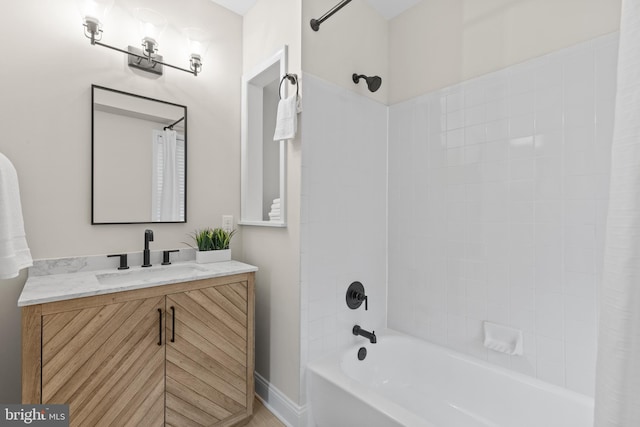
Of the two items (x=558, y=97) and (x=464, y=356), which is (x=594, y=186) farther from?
(x=464, y=356)

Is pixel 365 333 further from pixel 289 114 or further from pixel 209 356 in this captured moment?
pixel 289 114

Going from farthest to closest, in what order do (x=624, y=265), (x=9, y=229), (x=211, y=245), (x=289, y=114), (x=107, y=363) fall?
(x=211, y=245) < (x=289, y=114) < (x=107, y=363) < (x=9, y=229) < (x=624, y=265)

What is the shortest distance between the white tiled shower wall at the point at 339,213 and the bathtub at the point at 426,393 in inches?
6.6

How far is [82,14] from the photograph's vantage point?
159cm

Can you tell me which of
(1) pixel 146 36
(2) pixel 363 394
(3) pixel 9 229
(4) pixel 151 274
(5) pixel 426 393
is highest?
(1) pixel 146 36

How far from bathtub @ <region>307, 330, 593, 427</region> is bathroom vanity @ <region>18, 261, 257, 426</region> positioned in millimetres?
516

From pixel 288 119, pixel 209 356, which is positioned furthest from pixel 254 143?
pixel 209 356

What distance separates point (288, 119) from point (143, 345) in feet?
4.55

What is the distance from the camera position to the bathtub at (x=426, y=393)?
1419mm

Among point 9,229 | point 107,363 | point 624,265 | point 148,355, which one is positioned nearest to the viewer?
point 624,265

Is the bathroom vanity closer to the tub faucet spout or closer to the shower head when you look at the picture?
the tub faucet spout

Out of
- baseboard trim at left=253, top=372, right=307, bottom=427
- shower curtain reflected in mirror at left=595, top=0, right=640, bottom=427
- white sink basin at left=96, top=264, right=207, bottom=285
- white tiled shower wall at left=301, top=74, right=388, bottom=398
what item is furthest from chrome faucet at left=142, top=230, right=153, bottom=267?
shower curtain reflected in mirror at left=595, top=0, right=640, bottom=427

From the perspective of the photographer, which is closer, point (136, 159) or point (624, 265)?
point (624, 265)

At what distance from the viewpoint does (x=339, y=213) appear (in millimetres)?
1980
